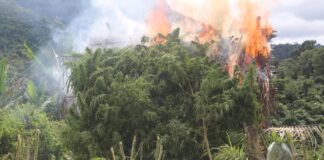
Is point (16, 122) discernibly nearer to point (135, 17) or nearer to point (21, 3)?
point (135, 17)

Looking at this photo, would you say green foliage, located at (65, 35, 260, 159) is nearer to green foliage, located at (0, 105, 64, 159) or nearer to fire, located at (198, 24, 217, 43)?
fire, located at (198, 24, 217, 43)

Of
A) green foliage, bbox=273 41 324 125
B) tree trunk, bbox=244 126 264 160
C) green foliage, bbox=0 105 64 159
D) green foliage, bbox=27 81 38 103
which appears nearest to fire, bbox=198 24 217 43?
green foliage, bbox=0 105 64 159

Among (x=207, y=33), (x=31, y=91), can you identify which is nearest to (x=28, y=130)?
(x=31, y=91)

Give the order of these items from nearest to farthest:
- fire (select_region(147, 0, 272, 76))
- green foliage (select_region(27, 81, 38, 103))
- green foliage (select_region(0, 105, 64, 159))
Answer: fire (select_region(147, 0, 272, 76)) → green foliage (select_region(0, 105, 64, 159)) → green foliage (select_region(27, 81, 38, 103))

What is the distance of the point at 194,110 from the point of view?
10164mm

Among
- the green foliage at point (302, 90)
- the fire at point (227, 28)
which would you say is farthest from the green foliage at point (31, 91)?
the green foliage at point (302, 90)

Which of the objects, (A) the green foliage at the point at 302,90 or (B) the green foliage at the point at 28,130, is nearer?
(B) the green foliage at the point at 28,130

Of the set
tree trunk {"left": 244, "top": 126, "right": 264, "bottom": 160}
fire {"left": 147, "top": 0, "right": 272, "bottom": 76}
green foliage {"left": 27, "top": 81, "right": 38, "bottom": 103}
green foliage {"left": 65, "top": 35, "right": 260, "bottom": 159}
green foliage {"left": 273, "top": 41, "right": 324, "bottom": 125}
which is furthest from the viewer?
green foliage {"left": 273, "top": 41, "right": 324, "bottom": 125}

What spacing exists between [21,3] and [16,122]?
3447 cm

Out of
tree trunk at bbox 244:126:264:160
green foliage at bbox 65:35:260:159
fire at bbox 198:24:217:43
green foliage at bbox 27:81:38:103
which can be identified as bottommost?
tree trunk at bbox 244:126:264:160

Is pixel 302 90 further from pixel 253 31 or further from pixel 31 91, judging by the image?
pixel 253 31

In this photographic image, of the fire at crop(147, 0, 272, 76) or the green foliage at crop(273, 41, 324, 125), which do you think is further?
the green foliage at crop(273, 41, 324, 125)

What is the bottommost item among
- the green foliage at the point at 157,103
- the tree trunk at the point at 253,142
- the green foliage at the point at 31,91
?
the tree trunk at the point at 253,142

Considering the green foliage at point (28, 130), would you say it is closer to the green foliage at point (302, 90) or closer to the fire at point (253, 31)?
the fire at point (253, 31)
